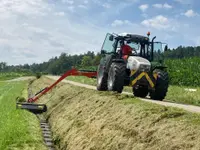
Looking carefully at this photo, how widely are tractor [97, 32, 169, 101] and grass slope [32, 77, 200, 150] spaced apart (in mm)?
1740

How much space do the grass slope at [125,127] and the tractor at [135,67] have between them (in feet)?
5.71

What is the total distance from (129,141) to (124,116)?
2076 millimetres

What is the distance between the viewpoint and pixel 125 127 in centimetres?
1009

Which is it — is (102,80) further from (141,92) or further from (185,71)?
(185,71)

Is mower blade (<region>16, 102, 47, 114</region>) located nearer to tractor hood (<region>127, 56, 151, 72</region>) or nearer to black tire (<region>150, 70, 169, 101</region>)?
tractor hood (<region>127, 56, 151, 72</region>)

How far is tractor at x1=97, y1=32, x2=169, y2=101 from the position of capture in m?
16.9

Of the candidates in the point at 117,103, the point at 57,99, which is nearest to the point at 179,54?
the point at 57,99

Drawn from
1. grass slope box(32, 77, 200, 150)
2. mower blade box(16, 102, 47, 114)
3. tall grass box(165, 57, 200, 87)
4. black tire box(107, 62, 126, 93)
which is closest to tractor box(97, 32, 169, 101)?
black tire box(107, 62, 126, 93)

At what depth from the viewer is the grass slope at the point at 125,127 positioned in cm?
792

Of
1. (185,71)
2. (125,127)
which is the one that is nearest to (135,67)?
(125,127)

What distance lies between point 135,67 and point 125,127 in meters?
7.17

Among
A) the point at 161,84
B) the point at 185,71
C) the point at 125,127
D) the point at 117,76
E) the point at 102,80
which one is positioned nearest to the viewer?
the point at 125,127

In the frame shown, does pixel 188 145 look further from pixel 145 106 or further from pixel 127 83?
pixel 127 83

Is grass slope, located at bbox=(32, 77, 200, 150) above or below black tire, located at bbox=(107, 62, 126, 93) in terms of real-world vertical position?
below
